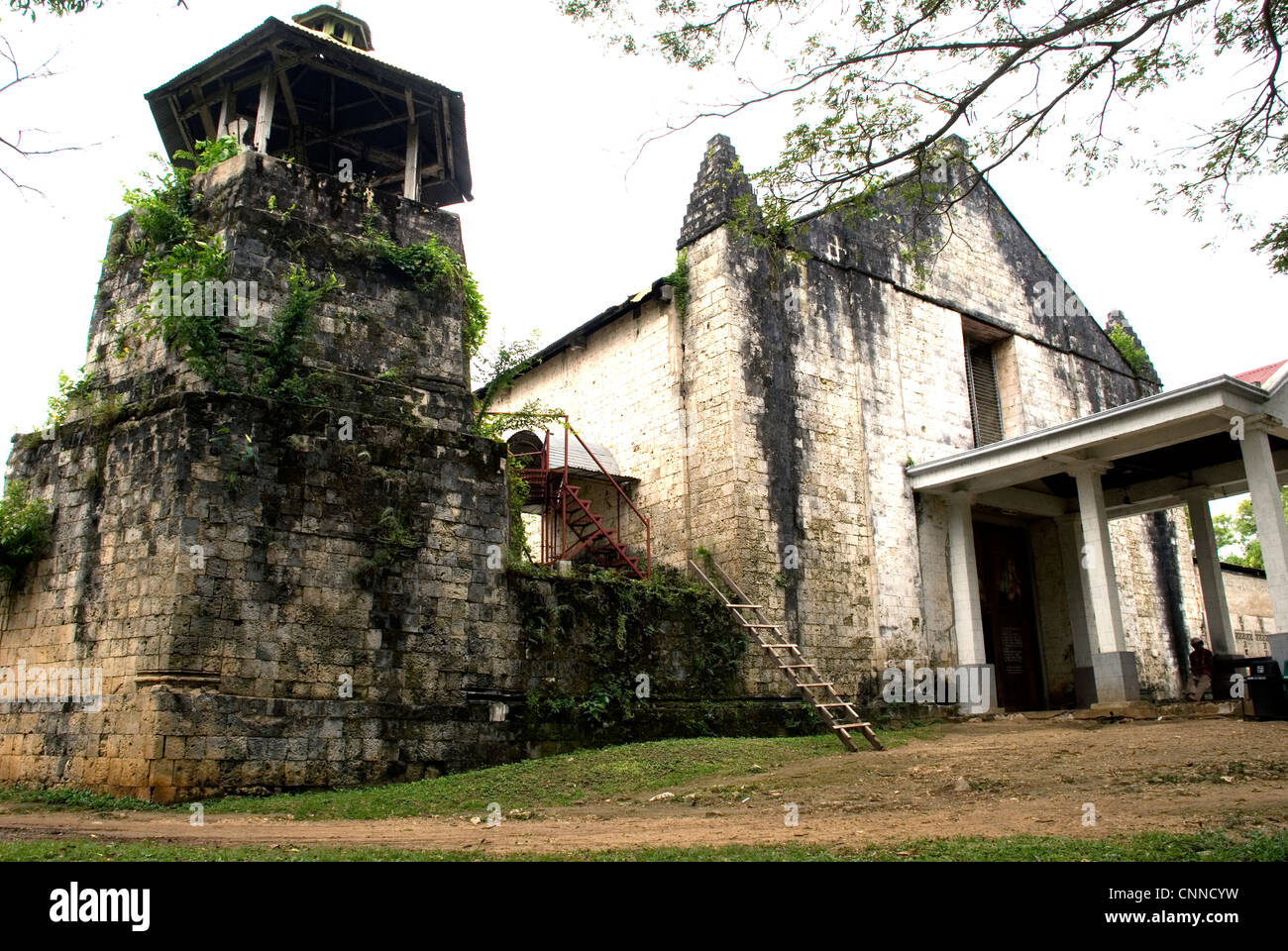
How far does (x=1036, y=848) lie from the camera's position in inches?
241

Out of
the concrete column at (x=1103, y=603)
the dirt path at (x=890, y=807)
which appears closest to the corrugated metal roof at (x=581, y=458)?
the dirt path at (x=890, y=807)

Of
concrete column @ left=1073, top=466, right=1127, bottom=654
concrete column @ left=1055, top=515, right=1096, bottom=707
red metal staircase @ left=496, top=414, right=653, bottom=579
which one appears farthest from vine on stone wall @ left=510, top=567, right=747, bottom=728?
concrete column @ left=1055, top=515, right=1096, bottom=707

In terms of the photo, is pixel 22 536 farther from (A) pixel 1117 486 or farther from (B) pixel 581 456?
(A) pixel 1117 486

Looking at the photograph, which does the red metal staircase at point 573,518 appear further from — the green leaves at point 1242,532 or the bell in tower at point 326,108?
the green leaves at point 1242,532

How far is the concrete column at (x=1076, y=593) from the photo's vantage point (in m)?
18.8

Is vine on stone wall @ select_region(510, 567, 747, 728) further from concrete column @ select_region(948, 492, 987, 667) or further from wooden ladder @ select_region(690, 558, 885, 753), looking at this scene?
concrete column @ select_region(948, 492, 987, 667)

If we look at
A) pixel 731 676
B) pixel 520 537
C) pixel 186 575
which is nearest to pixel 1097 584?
pixel 731 676

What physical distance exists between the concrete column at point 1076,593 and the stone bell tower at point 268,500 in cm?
1204

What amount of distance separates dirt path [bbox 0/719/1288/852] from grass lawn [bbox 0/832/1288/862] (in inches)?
17.6

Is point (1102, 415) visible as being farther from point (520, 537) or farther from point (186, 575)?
point (186, 575)

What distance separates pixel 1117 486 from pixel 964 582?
4.27 metres

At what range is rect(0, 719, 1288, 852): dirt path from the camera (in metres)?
7.38

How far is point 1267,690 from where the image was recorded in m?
12.4
